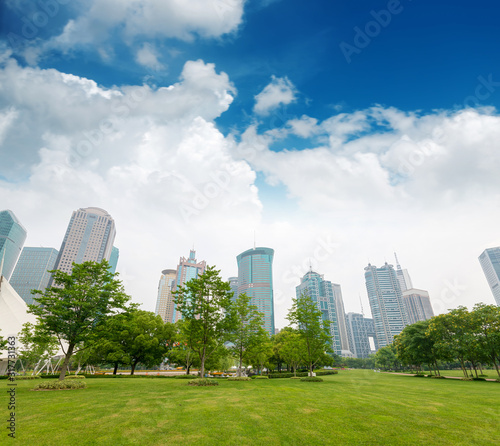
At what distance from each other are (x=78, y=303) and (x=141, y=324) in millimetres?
25143

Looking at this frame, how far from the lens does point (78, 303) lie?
66.0ft

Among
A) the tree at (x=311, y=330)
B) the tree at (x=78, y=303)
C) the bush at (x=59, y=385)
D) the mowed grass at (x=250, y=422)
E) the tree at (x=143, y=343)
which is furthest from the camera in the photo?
the tree at (x=143, y=343)

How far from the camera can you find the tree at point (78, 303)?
798 inches

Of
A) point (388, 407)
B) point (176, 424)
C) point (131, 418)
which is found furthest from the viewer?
point (388, 407)

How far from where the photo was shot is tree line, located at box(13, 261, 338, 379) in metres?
20.6

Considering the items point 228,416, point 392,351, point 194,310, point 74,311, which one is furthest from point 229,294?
point 392,351

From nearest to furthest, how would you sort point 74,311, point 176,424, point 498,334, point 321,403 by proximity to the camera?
point 176,424 → point 321,403 → point 74,311 → point 498,334

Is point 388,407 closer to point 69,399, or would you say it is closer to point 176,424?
point 176,424

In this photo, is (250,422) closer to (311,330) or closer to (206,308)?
(206,308)

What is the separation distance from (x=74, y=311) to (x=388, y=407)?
2409 cm

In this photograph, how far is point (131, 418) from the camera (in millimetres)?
10422

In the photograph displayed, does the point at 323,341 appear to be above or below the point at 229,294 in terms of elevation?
below

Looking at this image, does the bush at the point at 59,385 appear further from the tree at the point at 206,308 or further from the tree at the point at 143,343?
the tree at the point at 143,343

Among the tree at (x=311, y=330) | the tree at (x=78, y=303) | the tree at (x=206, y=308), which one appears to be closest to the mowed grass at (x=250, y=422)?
the tree at (x=78, y=303)
